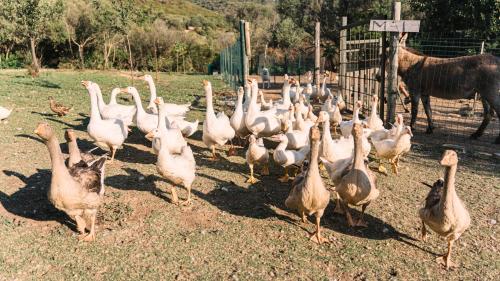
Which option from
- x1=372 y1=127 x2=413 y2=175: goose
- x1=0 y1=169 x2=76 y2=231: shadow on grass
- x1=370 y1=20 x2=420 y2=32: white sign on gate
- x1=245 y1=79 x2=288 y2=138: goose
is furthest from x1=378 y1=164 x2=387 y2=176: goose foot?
x1=0 y1=169 x2=76 y2=231: shadow on grass

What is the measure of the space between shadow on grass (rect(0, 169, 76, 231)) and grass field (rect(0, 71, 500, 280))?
0.02m

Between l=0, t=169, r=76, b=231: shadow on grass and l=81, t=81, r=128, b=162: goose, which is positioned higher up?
l=81, t=81, r=128, b=162: goose

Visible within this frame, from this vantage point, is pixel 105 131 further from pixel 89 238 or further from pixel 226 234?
pixel 226 234

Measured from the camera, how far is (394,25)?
31.1ft

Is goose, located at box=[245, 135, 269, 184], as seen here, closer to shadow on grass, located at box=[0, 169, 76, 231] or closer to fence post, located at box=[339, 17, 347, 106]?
shadow on grass, located at box=[0, 169, 76, 231]

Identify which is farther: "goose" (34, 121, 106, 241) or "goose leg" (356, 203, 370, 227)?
"goose leg" (356, 203, 370, 227)

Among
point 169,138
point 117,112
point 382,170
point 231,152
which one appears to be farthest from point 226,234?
point 117,112

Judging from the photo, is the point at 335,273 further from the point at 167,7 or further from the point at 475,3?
the point at 167,7

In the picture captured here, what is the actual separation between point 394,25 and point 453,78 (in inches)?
87.7

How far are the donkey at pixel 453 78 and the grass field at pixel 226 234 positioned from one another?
8.64 feet

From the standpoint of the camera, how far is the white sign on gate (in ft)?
30.7

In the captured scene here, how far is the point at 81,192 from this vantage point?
16.4 feet

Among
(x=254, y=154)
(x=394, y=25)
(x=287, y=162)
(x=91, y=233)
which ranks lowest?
(x=91, y=233)

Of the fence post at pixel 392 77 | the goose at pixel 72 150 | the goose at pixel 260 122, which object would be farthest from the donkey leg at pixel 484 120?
the goose at pixel 72 150
